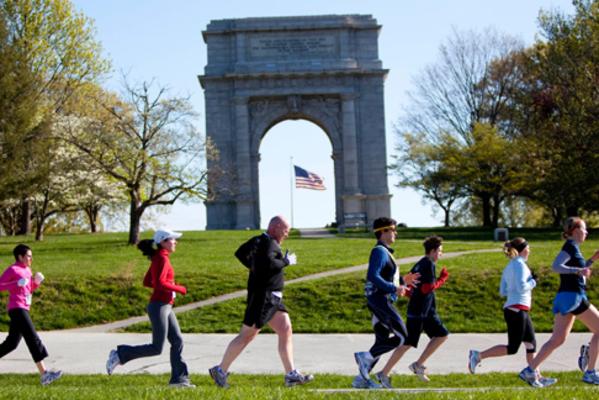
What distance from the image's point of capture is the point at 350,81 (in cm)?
4766

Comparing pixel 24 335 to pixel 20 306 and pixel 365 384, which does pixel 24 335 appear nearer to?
pixel 20 306

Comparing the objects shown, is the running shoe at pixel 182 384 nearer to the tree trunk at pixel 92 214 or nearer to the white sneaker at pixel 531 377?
the white sneaker at pixel 531 377

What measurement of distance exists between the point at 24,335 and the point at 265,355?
3.47 m

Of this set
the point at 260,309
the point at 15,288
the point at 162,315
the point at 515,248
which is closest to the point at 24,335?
the point at 15,288

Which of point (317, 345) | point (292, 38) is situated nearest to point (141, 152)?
point (317, 345)

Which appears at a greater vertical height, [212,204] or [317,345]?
[212,204]

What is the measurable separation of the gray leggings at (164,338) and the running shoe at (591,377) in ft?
14.6

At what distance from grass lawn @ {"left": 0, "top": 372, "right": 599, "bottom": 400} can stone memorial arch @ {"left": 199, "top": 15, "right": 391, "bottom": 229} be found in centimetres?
3653

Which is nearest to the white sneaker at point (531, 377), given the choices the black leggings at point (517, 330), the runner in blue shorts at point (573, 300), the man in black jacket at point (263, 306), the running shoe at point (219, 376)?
the runner in blue shorts at point (573, 300)

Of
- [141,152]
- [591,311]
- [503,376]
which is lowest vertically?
[503,376]

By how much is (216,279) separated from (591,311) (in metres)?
10.6

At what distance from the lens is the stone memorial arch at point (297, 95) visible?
1855 inches

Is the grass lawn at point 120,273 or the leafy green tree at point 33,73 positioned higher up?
the leafy green tree at point 33,73

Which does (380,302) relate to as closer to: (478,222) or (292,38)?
(292,38)
